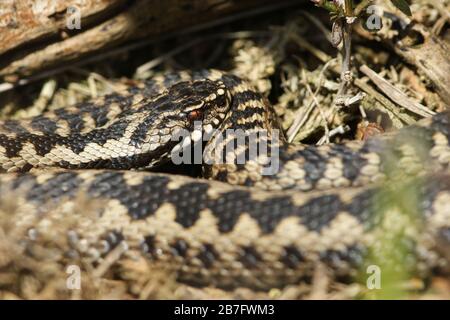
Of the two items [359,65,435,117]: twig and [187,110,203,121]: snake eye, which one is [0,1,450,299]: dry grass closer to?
[359,65,435,117]: twig

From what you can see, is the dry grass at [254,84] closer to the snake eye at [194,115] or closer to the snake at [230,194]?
the snake at [230,194]

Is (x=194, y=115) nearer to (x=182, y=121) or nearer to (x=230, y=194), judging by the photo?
(x=182, y=121)

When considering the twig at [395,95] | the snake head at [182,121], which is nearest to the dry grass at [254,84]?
the twig at [395,95]

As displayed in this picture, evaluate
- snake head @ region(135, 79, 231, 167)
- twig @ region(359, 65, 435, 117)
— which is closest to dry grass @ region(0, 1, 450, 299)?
twig @ region(359, 65, 435, 117)

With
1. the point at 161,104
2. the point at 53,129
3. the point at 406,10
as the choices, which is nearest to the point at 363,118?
the point at 406,10

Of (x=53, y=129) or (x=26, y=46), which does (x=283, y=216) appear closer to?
(x=53, y=129)

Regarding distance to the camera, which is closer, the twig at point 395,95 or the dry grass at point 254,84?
the dry grass at point 254,84

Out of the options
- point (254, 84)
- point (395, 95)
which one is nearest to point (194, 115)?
point (254, 84)

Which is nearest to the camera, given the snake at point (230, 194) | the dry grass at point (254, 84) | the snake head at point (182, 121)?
the snake at point (230, 194)

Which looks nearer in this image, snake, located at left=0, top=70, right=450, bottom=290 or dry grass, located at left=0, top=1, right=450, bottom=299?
snake, located at left=0, top=70, right=450, bottom=290
